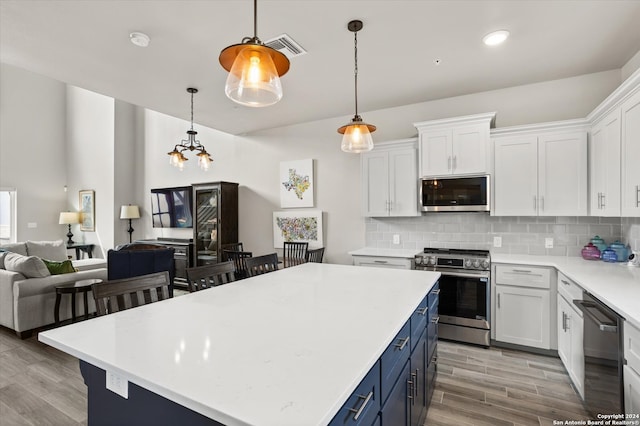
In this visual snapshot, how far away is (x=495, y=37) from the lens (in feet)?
8.60

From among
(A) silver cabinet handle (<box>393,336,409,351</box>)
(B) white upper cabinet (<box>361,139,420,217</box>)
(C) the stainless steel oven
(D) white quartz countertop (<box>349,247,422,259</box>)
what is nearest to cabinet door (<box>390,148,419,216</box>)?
(B) white upper cabinet (<box>361,139,420,217</box>)

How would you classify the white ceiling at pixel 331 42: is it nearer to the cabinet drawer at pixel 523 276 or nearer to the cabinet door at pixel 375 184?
the cabinet door at pixel 375 184

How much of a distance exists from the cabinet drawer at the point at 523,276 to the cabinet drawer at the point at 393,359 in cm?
209

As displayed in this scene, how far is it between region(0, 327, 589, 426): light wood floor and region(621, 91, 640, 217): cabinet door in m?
1.49

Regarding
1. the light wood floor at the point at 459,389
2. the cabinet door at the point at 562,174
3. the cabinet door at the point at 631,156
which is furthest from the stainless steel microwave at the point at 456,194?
the light wood floor at the point at 459,389

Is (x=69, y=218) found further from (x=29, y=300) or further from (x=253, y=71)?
(x=253, y=71)

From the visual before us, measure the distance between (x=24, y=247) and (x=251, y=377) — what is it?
6435 millimetres

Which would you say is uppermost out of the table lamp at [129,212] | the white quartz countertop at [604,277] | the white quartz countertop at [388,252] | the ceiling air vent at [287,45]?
the ceiling air vent at [287,45]

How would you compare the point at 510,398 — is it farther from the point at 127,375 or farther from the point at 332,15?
the point at 332,15

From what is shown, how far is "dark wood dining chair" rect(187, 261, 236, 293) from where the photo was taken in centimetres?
209

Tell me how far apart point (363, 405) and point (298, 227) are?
13.7 ft

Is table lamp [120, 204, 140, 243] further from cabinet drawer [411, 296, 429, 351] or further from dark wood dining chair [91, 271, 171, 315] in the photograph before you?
cabinet drawer [411, 296, 429, 351]

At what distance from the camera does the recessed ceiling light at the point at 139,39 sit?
8.45ft

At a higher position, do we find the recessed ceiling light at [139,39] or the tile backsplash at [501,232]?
the recessed ceiling light at [139,39]
